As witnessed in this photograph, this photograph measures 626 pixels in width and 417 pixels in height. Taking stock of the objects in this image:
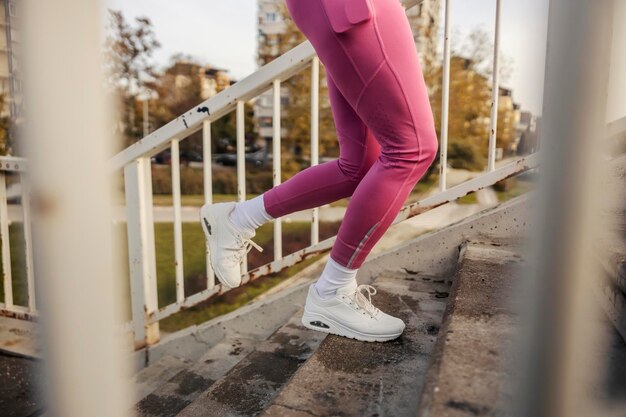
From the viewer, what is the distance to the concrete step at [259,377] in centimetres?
120

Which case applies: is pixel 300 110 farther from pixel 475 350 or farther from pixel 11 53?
pixel 11 53

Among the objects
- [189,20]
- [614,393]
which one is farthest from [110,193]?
[189,20]

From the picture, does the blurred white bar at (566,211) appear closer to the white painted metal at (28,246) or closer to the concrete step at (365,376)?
the white painted metal at (28,246)

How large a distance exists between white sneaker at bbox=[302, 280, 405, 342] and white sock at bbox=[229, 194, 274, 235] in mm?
292

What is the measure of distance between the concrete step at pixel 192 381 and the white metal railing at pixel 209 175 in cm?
23

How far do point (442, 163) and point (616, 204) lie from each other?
4.47 feet

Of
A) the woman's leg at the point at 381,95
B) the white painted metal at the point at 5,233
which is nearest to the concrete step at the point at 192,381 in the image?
the woman's leg at the point at 381,95

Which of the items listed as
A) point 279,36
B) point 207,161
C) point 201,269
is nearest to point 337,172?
point 207,161

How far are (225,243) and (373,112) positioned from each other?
65 cm

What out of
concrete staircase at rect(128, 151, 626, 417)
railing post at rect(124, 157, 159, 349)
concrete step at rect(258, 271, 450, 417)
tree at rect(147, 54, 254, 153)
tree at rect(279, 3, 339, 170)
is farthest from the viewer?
tree at rect(147, 54, 254, 153)

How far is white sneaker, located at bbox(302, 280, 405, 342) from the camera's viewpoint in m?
1.32

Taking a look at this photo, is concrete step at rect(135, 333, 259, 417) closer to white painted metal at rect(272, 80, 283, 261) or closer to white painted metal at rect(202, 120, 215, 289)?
white painted metal at rect(202, 120, 215, 289)

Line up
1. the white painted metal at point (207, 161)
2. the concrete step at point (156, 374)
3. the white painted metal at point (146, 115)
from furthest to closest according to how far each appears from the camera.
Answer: the white painted metal at point (146, 115) < the white painted metal at point (207, 161) < the concrete step at point (156, 374)

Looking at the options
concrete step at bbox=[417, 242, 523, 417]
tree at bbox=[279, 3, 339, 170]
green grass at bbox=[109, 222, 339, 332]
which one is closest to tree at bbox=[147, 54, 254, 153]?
tree at bbox=[279, 3, 339, 170]
